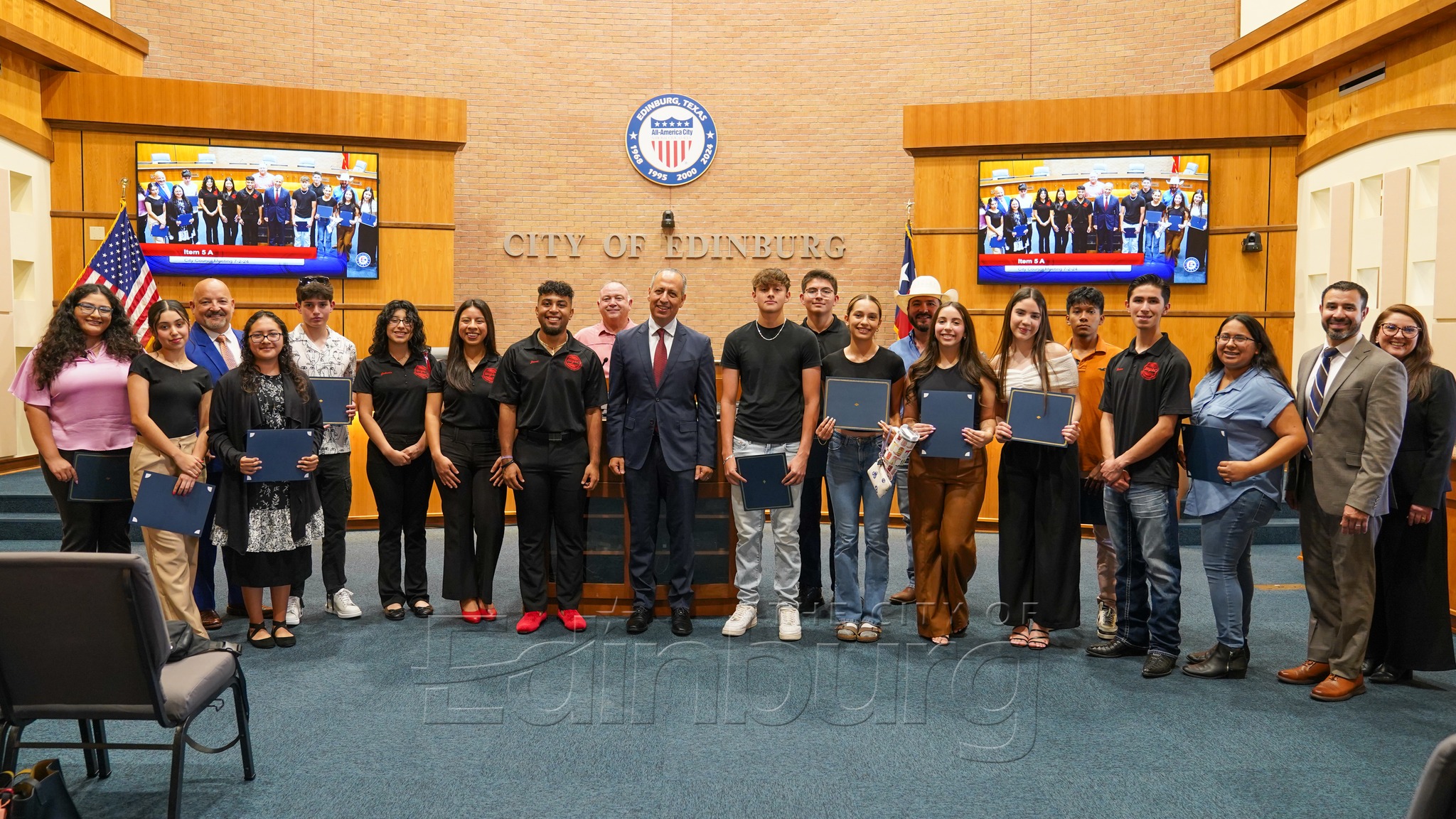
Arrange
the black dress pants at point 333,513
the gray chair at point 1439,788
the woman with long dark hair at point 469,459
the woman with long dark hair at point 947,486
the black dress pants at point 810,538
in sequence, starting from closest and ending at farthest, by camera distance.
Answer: the gray chair at point 1439,788
the woman with long dark hair at point 947,486
the woman with long dark hair at point 469,459
the black dress pants at point 333,513
the black dress pants at point 810,538

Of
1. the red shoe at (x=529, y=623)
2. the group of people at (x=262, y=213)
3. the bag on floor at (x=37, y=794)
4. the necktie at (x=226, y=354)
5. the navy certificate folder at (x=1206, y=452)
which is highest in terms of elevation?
the group of people at (x=262, y=213)

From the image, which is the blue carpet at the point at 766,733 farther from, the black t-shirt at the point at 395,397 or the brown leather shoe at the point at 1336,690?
the black t-shirt at the point at 395,397

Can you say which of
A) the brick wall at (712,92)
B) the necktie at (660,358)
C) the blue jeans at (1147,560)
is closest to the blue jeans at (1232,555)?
the blue jeans at (1147,560)

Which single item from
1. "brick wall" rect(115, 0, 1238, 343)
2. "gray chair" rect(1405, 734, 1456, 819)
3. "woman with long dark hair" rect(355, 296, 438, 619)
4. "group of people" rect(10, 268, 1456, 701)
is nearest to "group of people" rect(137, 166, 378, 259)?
"brick wall" rect(115, 0, 1238, 343)

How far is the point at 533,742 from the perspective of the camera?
3090 mm

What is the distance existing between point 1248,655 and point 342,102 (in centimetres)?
776

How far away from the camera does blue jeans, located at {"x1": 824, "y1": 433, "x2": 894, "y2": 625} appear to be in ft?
13.9

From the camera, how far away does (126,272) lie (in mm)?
7047

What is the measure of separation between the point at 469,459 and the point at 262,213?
15.9 feet

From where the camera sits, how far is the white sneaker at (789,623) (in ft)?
13.9

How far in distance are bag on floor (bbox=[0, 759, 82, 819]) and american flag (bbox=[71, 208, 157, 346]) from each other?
5654 mm

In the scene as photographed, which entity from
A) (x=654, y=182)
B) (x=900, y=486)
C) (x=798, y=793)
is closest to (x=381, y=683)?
(x=798, y=793)

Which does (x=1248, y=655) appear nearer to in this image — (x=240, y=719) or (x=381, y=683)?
(x=381, y=683)

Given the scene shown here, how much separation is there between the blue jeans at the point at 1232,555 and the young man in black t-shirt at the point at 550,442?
104 inches
